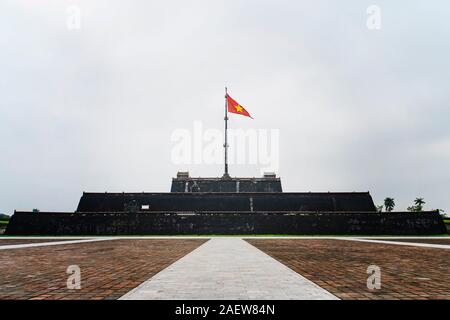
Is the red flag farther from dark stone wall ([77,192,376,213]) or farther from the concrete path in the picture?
the concrete path

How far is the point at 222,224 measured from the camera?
2573cm

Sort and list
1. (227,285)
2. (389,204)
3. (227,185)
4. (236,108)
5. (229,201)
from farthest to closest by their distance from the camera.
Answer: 1. (389,204)
2. (227,185)
3. (236,108)
4. (229,201)
5. (227,285)

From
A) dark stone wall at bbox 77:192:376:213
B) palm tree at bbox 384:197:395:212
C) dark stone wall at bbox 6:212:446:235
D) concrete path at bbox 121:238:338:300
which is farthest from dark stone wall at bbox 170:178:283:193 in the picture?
palm tree at bbox 384:197:395:212

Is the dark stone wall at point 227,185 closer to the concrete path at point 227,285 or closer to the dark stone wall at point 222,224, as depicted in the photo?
the dark stone wall at point 222,224

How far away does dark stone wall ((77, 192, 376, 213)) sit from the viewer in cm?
3075

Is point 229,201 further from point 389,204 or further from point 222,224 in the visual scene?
point 389,204

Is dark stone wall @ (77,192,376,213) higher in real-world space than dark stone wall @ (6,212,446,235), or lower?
higher

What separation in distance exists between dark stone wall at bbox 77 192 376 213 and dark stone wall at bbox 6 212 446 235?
4586mm

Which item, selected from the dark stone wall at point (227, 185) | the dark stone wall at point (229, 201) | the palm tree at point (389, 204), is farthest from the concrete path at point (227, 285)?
the palm tree at point (389, 204)

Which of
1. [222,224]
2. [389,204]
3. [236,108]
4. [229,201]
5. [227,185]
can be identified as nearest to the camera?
[222,224]

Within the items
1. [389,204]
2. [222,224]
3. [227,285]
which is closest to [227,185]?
[222,224]

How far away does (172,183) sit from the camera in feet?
125

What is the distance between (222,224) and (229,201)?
5.67 meters
